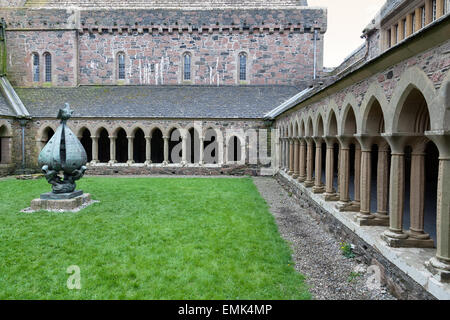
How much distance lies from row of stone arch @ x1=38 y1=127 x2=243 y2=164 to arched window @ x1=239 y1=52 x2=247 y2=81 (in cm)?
424

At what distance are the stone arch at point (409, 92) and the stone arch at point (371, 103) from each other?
0.86 feet

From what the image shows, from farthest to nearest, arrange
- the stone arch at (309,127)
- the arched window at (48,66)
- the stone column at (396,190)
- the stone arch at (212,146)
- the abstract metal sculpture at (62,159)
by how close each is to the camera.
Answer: the arched window at (48,66) < the stone arch at (212,146) < the stone arch at (309,127) < the abstract metal sculpture at (62,159) < the stone column at (396,190)

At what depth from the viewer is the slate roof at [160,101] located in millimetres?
17875

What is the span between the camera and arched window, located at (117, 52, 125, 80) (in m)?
20.7

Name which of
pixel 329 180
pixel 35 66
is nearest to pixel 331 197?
pixel 329 180

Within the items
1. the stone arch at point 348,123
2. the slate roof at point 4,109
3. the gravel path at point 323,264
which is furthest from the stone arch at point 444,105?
the slate roof at point 4,109

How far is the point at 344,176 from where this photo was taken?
22.8 ft

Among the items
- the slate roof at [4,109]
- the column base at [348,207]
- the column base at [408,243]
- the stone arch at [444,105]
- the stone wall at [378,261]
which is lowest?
the stone wall at [378,261]

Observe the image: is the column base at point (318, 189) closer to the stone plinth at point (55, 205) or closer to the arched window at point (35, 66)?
the stone plinth at point (55, 205)

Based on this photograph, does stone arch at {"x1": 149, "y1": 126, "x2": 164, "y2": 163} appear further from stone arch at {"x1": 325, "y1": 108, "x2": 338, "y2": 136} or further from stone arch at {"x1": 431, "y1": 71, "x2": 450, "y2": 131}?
stone arch at {"x1": 431, "y1": 71, "x2": 450, "y2": 131}

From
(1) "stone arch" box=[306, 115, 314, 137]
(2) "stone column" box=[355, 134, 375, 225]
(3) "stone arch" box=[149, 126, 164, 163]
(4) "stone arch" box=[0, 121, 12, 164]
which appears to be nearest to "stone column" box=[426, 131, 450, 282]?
(2) "stone column" box=[355, 134, 375, 225]

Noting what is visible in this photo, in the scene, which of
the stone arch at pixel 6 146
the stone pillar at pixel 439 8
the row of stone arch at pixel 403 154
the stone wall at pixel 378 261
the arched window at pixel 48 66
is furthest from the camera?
the arched window at pixel 48 66

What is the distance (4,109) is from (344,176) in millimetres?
17833

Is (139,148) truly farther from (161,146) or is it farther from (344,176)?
(344,176)
